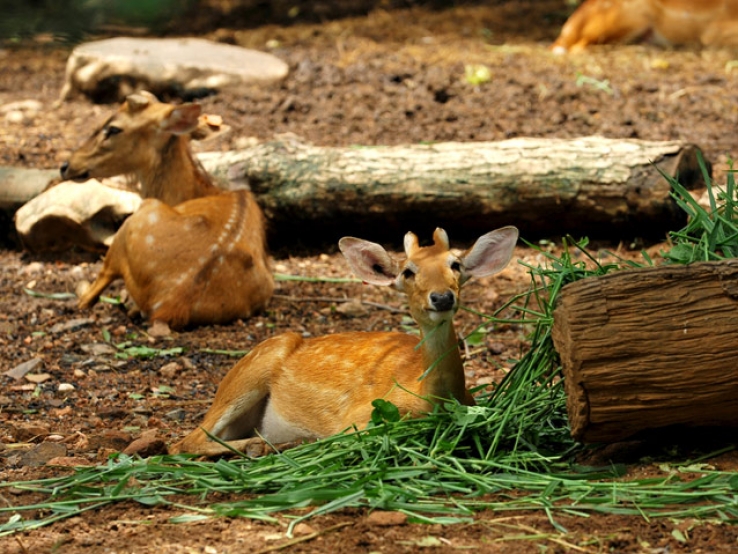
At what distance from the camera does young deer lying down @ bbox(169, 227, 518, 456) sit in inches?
191

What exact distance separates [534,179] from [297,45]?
6.38 metres

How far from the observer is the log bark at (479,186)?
854 cm

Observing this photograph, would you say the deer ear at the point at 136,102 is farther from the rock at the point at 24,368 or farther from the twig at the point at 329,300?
the rock at the point at 24,368

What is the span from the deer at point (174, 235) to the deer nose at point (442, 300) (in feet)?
10.9

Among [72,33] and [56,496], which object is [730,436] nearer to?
[56,496]

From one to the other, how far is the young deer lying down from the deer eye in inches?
159

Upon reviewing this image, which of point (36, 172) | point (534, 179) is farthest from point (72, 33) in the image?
point (36, 172)

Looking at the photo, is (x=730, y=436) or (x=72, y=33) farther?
(x=730, y=436)

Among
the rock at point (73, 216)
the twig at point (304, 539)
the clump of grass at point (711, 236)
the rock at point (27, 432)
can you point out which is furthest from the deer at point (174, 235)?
the twig at point (304, 539)

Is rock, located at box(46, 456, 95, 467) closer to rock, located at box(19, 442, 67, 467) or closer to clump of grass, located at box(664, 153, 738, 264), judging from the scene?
rock, located at box(19, 442, 67, 467)

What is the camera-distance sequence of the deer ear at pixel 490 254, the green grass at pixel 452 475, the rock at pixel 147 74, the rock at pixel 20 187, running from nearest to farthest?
1. the green grass at pixel 452 475
2. the deer ear at pixel 490 254
3. the rock at pixel 20 187
4. the rock at pixel 147 74

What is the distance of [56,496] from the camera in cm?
441

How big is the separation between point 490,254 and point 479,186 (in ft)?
12.7

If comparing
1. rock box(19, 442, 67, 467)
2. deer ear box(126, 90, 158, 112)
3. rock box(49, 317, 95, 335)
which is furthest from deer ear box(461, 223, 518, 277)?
deer ear box(126, 90, 158, 112)
